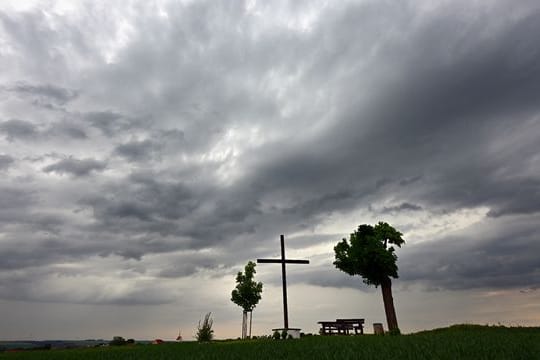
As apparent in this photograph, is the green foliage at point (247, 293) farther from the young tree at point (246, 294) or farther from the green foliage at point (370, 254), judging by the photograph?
the green foliage at point (370, 254)

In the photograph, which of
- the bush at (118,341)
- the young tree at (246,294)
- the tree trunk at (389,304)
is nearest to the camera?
the bush at (118,341)

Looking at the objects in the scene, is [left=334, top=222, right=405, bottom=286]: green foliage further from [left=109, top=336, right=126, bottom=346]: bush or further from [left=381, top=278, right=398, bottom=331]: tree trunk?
[left=109, top=336, right=126, bottom=346]: bush

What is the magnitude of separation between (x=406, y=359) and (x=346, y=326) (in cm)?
2815

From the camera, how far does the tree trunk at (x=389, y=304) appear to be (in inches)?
1266

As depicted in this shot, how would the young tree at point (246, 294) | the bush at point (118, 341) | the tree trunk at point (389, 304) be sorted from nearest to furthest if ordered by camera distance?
the bush at point (118, 341)
the tree trunk at point (389, 304)
the young tree at point (246, 294)

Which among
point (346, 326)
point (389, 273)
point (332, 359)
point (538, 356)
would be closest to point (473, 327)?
point (389, 273)

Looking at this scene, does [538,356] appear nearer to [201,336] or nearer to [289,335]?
[289,335]

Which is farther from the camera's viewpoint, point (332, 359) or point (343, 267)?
point (343, 267)

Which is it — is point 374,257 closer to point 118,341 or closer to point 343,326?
point 343,326

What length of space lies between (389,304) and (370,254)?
14.1 feet

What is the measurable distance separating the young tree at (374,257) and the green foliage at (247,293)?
426 inches

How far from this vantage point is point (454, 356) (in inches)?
313

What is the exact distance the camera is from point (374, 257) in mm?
33344

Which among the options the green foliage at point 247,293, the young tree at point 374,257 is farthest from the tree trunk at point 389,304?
the green foliage at point 247,293
